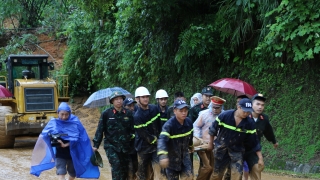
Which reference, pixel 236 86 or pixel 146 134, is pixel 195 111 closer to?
pixel 236 86

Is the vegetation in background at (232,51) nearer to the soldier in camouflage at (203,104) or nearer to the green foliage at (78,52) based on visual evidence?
the green foliage at (78,52)

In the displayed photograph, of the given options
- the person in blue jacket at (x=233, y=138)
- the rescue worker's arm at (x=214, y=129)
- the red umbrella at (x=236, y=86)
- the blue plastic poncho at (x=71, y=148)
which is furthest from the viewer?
the red umbrella at (x=236, y=86)

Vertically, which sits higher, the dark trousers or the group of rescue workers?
the group of rescue workers

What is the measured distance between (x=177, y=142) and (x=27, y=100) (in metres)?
9.47

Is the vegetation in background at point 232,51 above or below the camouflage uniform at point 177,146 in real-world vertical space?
above

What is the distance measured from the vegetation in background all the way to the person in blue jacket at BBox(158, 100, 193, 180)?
459cm

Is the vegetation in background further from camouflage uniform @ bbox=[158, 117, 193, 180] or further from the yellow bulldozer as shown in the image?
camouflage uniform @ bbox=[158, 117, 193, 180]

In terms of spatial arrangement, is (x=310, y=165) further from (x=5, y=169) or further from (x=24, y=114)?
(x=24, y=114)

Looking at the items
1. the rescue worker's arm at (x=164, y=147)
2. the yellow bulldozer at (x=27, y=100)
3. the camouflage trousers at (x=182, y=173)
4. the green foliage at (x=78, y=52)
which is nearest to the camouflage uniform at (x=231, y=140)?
the camouflage trousers at (x=182, y=173)

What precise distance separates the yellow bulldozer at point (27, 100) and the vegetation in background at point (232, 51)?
2900 mm

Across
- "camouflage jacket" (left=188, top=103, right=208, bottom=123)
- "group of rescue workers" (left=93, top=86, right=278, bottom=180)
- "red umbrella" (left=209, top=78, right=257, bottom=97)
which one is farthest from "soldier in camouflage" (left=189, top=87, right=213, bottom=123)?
"red umbrella" (left=209, top=78, right=257, bottom=97)

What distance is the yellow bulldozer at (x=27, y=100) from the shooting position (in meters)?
14.9

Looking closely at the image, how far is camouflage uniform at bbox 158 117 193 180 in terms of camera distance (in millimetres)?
6999

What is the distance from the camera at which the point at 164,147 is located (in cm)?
682
